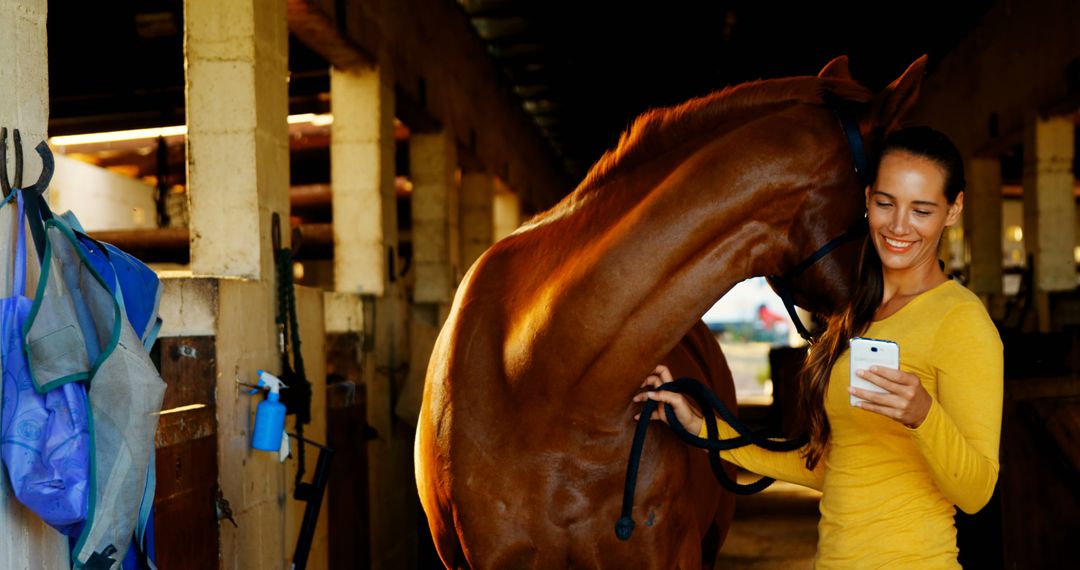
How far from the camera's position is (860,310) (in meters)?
1.58

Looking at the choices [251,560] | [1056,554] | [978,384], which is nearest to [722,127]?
[978,384]

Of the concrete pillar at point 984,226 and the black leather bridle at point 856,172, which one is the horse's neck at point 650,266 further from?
the concrete pillar at point 984,226

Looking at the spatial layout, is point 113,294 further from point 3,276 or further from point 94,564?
point 94,564

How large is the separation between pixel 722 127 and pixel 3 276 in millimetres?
1448

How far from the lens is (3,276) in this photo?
1690mm

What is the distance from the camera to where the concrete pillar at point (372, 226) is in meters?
5.05

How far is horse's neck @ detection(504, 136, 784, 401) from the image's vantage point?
184 centimetres

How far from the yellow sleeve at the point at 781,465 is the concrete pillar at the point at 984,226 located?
8219mm

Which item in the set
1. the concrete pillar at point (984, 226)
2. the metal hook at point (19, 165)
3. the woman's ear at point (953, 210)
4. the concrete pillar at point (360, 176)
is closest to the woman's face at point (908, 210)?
the woman's ear at point (953, 210)

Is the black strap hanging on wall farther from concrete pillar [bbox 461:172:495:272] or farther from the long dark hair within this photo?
concrete pillar [bbox 461:172:495:272]

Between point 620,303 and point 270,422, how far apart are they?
A: 4.94 feet

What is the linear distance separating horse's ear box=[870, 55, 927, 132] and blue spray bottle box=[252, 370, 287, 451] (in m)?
2.02

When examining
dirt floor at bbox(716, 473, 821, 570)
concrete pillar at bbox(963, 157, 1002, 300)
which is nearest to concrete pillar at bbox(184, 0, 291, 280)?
dirt floor at bbox(716, 473, 821, 570)

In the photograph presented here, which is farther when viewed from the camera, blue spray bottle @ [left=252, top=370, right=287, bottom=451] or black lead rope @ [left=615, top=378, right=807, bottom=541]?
blue spray bottle @ [left=252, top=370, right=287, bottom=451]
